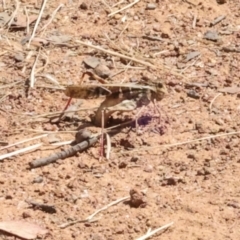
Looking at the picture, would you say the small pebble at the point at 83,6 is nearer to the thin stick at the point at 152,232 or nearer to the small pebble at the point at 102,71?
the small pebble at the point at 102,71

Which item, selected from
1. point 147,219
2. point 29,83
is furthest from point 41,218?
point 29,83

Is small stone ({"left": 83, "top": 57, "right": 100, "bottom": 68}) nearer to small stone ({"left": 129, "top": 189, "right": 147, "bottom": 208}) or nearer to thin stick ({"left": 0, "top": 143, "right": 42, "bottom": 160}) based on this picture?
thin stick ({"left": 0, "top": 143, "right": 42, "bottom": 160})

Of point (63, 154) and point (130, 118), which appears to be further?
point (130, 118)

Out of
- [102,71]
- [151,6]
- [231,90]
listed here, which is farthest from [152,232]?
[151,6]

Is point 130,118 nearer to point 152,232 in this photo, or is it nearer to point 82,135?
point 82,135

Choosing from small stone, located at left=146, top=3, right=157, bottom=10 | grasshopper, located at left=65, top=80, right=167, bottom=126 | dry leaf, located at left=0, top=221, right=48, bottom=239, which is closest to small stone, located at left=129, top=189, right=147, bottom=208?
dry leaf, located at left=0, top=221, right=48, bottom=239

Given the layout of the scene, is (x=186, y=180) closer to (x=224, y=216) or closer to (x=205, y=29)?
(x=224, y=216)
